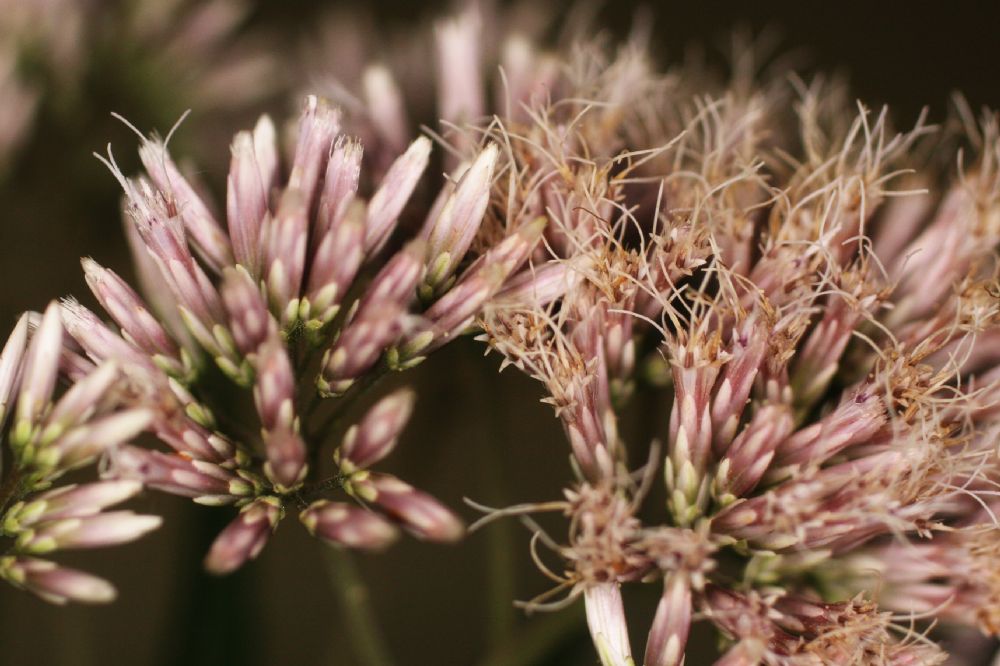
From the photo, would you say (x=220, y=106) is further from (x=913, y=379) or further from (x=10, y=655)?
(x=913, y=379)

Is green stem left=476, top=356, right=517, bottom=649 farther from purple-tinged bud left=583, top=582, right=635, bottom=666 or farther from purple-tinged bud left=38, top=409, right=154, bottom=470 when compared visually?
purple-tinged bud left=38, top=409, right=154, bottom=470

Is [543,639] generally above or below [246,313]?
below

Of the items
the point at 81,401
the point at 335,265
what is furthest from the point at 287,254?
the point at 81,401

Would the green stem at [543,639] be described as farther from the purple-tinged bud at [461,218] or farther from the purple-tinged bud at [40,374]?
the purple-tinged bud at [40,374]

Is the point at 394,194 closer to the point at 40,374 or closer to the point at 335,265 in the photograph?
the point at 335,265

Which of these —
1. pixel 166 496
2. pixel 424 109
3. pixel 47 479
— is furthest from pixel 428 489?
pixel 47 479

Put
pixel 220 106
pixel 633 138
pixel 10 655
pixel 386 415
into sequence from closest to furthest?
pixel 386 415, pixel 633 138, pixel 10 655, pixel 220 106

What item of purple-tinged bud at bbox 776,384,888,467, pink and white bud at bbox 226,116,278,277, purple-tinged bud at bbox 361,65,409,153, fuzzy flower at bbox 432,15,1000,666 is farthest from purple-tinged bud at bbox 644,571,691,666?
purple-tinged bud at bbox 361,65,409,153
